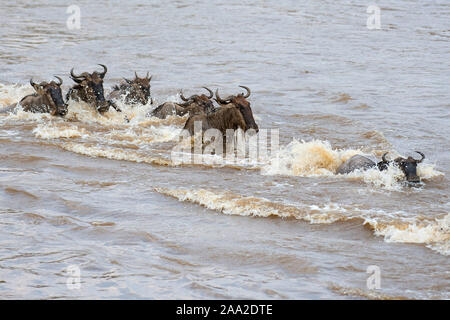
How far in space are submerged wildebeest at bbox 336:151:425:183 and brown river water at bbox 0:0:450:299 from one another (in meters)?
0.15

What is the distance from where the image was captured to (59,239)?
29.7 ft

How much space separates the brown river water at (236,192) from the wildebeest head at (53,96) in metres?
0.22

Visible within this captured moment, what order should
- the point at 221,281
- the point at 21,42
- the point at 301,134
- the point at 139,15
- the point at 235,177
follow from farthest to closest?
the point at 139,15 < the point at 21,42 < the point at 301,134 < the point at 235,177 < the point at 221,281

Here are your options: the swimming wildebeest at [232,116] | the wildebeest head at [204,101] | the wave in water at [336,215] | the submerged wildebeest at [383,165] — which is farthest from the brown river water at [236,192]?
the wildebeest head at [204,101]

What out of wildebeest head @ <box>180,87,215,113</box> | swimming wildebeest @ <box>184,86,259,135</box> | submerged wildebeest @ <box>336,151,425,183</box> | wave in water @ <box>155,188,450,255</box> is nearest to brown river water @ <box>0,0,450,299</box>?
wave in water @ <box>155,188,450,255</box>

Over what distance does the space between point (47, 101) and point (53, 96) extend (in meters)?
0.17

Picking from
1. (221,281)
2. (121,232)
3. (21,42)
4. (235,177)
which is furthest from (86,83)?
(21,42)

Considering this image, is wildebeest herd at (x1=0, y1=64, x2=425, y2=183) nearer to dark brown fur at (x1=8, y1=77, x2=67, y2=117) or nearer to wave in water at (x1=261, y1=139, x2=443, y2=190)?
dark brown fur at (x1=8, y1=77, x2=67, y2=117)

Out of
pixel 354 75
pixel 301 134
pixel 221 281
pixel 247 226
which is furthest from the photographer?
pixel 354 75

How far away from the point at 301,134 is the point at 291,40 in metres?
14.4

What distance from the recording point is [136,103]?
1658 centimetres

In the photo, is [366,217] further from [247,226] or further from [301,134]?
[301,134]

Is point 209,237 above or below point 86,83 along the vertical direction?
below

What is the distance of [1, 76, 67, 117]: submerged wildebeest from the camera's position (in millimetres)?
16031
